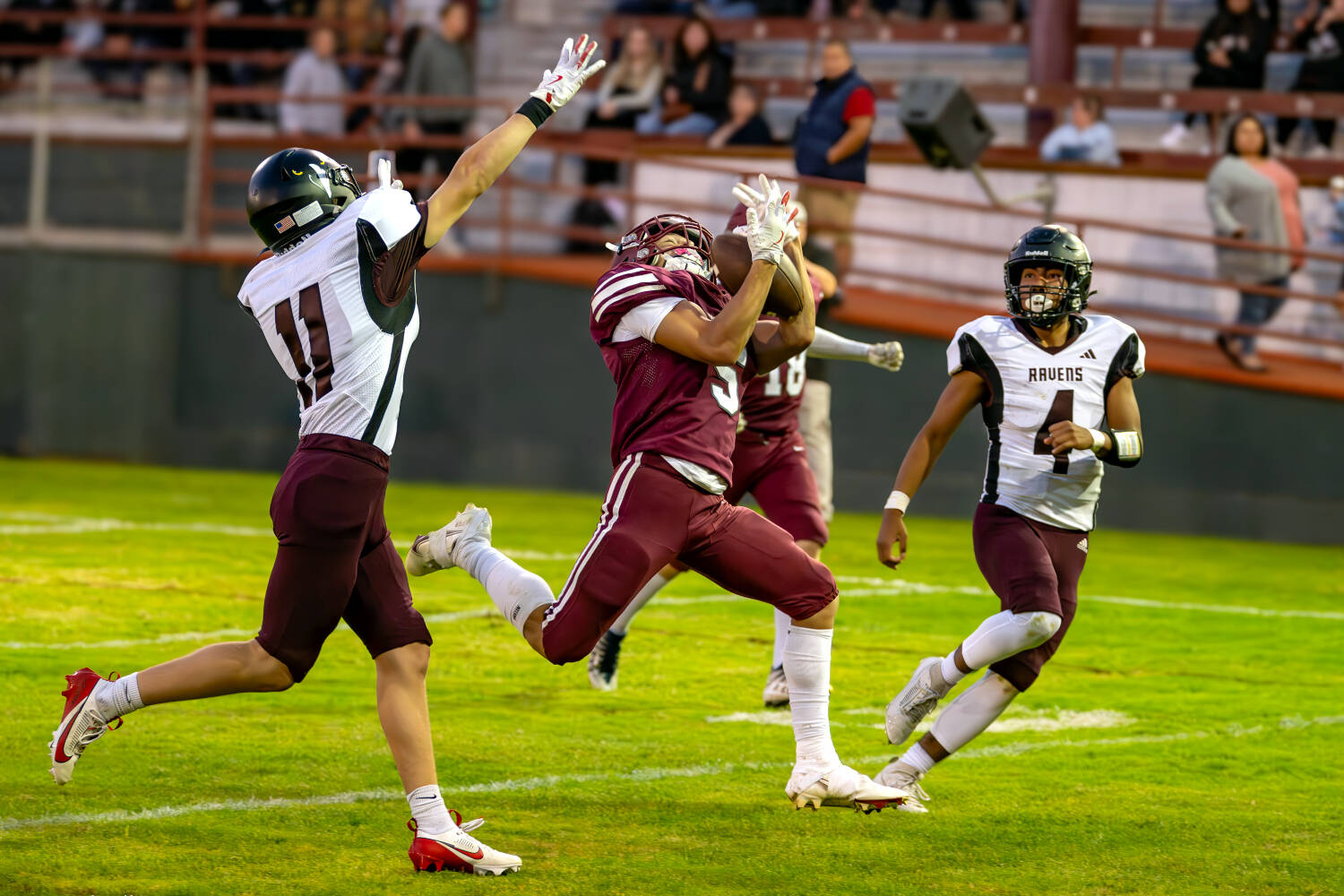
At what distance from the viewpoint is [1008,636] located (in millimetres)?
5695

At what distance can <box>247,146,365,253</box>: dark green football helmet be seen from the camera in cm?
506

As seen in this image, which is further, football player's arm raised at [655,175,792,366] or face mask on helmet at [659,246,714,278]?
face mask on helmet at [659,246,714,278]

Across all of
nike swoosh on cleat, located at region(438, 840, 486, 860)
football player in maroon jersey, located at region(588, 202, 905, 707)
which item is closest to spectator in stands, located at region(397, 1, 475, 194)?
football player in maroon jersey, located at region(588, 202, 905, 707)

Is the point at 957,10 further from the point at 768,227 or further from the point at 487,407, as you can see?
the point at 768,227

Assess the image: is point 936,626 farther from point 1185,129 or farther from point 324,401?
point 1185,129

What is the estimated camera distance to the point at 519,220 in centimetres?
1816

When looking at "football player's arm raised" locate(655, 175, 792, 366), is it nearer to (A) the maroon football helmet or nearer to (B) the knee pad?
(A) the maroon football helmet

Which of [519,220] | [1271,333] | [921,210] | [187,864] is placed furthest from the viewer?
[519,220]

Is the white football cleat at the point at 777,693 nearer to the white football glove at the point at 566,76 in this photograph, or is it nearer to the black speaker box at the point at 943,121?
the white football glove at the point at 566,76

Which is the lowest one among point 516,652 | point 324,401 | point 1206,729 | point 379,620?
point 516,652

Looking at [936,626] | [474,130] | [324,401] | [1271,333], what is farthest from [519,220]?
[324,401]

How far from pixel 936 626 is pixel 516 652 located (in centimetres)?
228

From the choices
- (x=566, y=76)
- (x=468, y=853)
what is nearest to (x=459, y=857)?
(x=468, y=853)

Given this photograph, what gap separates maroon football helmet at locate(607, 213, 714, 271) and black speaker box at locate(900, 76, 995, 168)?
32.2 ft
